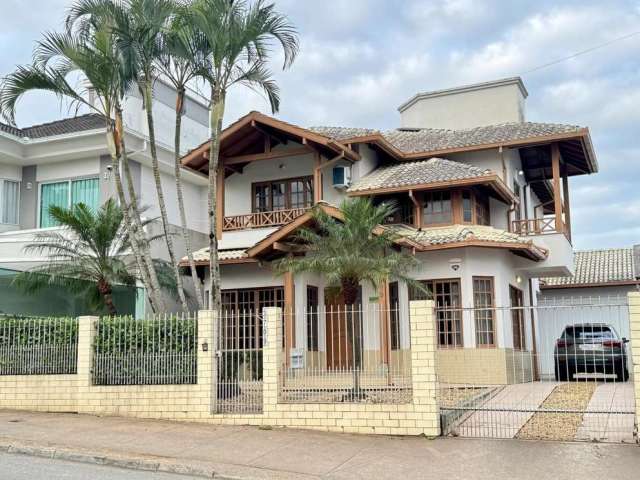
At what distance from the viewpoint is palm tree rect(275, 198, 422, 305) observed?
1346 centimetres

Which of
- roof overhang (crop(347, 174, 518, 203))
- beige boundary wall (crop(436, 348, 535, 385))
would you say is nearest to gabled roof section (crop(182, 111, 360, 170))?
roof overhang (crop(347, 174, 518, 203))

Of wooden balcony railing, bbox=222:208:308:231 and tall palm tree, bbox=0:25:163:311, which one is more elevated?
tall palm tree, bbox=0:25:163:311

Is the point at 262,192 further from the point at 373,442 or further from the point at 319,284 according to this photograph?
the point at 373,442

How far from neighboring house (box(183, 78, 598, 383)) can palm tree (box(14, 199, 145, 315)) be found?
2866 millimetres

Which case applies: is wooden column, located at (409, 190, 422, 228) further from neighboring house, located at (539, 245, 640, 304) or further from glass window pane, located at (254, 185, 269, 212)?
neighboring house, located at (539, 245, 640, 304)

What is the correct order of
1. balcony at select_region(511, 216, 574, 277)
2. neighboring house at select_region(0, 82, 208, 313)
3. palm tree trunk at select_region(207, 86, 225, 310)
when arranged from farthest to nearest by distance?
neighboring house at select_region(0, 82, 208, 313) → balcony at select_region(511, 216, 574, 277) → palm tree trunk at select_region(207, 86, 225, 310)


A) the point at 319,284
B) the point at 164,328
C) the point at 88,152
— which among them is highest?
the point at 88,152

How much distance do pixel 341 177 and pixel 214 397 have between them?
885 cm

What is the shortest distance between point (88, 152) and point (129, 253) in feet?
15.1

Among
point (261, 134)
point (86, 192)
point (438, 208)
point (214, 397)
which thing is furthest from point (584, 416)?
point (86, 192)

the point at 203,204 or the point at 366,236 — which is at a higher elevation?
the point at 203,204

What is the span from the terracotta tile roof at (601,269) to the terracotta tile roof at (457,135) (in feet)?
21.0

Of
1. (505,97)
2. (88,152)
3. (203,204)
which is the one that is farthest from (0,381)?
(505,97)

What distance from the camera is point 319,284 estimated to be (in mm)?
19016
